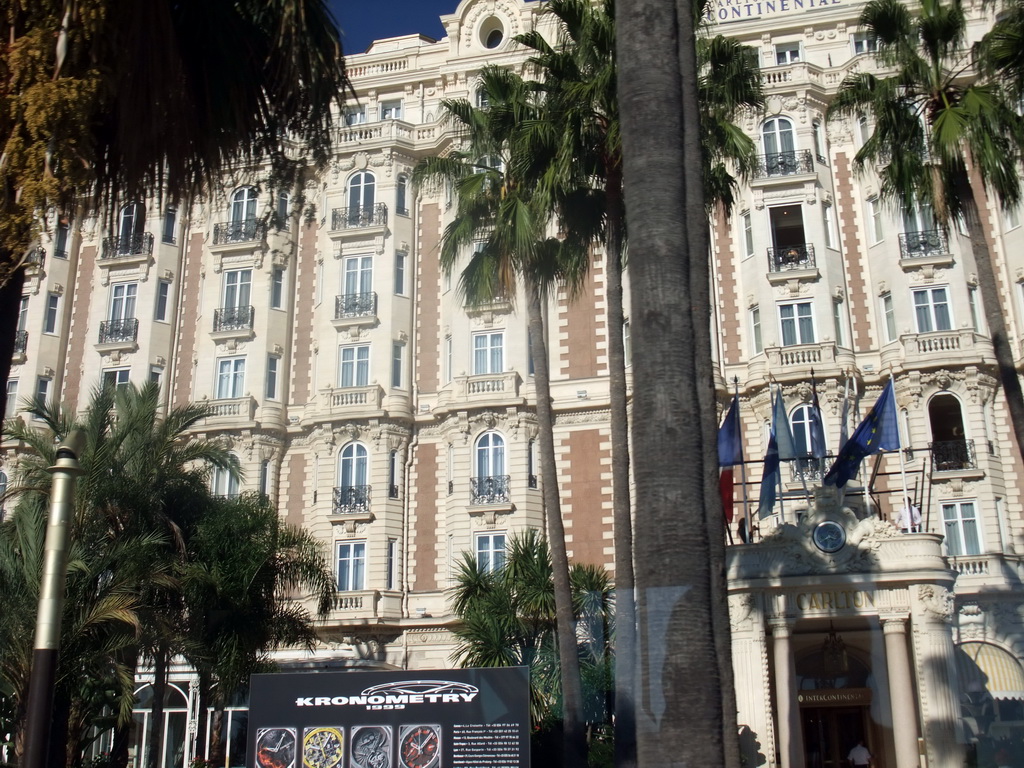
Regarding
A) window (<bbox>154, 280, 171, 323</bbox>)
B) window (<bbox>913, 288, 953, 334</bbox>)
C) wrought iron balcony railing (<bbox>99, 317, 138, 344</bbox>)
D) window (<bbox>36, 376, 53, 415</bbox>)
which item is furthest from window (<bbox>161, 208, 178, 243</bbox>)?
window (<bbox>913, 288, 953, 334</bbox>)

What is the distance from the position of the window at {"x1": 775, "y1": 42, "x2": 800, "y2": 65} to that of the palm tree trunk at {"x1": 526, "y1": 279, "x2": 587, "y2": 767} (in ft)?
72.6

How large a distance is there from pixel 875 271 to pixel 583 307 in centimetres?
965

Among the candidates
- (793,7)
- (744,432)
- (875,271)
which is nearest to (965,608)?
(744,432)

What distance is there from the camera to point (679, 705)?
793 centimetres

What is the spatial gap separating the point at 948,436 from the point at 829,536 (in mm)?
11527

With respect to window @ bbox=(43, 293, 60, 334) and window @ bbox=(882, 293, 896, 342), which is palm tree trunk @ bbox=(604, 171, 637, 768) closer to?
window @ bbox=(882, 293, 896, 342)

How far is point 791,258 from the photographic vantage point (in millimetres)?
37188

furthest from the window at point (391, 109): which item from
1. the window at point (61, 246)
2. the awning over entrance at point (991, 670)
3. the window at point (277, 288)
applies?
the awning over entrance at point (991, 670)

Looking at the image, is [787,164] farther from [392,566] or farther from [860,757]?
[860,757]

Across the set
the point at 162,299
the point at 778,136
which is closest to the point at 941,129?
the point at 778,136

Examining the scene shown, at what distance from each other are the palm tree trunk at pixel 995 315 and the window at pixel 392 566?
2095 cm

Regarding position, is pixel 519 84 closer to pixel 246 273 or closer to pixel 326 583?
pixel 326 583

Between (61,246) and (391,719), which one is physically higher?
(61,246)

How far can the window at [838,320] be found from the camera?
3594cm
